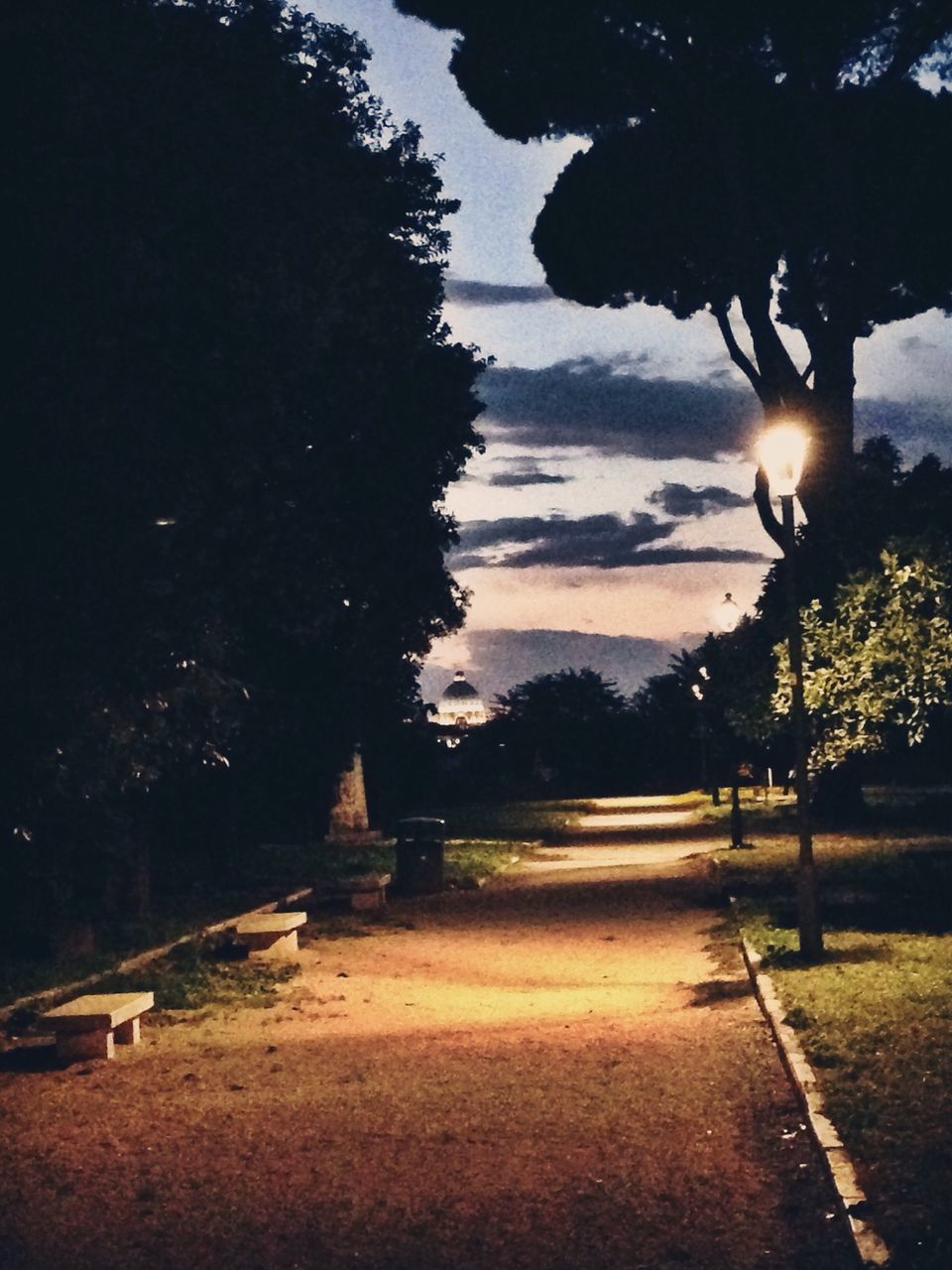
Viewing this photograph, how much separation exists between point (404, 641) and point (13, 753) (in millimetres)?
18389

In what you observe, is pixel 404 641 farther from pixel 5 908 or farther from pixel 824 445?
pixel 5 908

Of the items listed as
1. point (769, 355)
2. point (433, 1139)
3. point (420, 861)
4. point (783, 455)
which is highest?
point (769, 355)

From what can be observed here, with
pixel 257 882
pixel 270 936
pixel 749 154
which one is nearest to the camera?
pixel 270 936

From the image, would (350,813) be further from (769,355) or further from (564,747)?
(564,747)

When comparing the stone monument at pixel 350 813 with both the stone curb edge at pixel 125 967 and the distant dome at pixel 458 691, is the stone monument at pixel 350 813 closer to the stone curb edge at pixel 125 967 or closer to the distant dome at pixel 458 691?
the stone curb edge at pixel 125 967

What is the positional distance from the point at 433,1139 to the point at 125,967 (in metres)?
6.68

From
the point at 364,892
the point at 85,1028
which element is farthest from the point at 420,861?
the point at 85,1028

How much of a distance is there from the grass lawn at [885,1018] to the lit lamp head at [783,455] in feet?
12.8

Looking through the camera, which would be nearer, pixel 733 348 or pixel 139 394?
pixel 139 394

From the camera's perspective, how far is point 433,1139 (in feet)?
24.0

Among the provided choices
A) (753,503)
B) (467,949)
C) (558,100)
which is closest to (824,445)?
(753,503)

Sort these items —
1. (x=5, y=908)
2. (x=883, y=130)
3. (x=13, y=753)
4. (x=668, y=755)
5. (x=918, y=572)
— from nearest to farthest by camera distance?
1. (x=13, y=753)
2. (x=5, y=908)
3. (x=918, y=572)
4. (x=883, y=130)
5. (x=668, y=755)

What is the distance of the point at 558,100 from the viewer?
2638cm

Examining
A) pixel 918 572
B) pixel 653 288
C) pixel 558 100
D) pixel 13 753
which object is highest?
pixel 558 100
